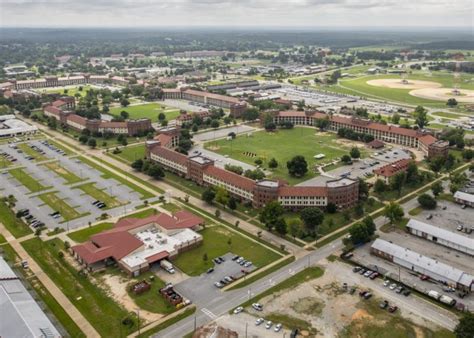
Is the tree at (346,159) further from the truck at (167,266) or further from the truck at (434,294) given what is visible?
the truck at (167,266)

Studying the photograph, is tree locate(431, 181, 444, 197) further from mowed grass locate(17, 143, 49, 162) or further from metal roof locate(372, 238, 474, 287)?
mowed grass locate(17, 143, 49, 162)

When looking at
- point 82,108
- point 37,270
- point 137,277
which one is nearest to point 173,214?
point 137,277

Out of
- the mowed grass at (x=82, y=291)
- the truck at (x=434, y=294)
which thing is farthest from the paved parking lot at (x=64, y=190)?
the truck at (x=434, y=294)

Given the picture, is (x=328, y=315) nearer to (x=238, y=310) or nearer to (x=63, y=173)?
(x=238, y=310)

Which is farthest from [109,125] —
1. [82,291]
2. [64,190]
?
[82,291]

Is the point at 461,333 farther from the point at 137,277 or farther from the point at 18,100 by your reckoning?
the point at 18,100
